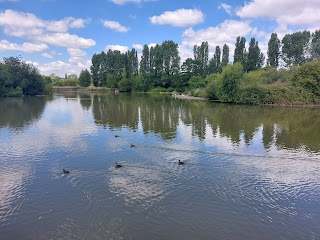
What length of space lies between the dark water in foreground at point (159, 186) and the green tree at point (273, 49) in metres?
72.1

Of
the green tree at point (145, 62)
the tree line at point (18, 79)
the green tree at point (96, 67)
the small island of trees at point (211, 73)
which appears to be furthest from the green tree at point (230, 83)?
the green tree at point (96, 67)

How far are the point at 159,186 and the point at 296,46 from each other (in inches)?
3632

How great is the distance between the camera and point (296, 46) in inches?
3688

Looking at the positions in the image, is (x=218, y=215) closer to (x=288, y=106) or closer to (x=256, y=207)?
(x=256, y=207)

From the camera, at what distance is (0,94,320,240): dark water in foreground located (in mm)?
12578

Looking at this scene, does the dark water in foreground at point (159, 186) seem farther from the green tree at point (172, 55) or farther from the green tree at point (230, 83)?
the green tree at point (172, 55)

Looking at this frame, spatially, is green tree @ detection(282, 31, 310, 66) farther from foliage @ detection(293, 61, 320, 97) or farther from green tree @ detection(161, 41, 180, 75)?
green tree @ detection(161, 41, 180, 75)

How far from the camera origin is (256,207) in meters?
14.4

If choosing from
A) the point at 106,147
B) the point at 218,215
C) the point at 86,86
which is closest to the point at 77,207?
the point at 218,215

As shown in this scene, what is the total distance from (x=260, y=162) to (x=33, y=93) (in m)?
91.6

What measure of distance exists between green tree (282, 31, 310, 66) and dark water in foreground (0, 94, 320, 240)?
2852 inches

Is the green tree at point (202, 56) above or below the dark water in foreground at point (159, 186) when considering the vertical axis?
above

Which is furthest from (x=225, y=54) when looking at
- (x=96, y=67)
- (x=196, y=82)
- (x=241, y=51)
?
(x=96, y=67)

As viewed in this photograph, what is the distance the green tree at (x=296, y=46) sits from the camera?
94.1 metres
